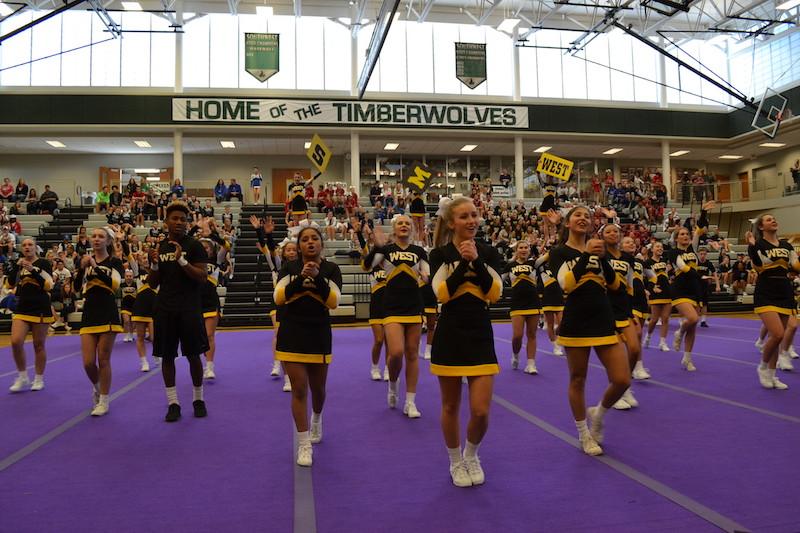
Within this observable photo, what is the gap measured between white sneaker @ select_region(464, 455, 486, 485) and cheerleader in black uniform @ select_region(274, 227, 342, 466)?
126 centimetres

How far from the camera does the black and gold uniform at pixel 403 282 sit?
5.89 m

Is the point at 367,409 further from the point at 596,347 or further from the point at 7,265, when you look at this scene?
the point at 7,265

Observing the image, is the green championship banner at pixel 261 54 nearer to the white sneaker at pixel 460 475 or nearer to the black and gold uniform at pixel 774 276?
the black and gold uniform at pixel 774 276

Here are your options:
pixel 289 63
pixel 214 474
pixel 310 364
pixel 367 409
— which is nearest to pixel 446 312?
pixel 310 364

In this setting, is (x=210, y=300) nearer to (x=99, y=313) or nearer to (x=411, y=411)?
(x=99, y=313)

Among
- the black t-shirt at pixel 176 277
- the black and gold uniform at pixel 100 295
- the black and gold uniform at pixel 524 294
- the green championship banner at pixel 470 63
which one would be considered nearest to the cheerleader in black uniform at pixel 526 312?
the black and gold uniform at pixel 524 294

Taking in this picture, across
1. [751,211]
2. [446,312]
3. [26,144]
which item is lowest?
[446,312]

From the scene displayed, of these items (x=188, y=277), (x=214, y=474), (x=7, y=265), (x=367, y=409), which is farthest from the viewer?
(x=7, y=265)

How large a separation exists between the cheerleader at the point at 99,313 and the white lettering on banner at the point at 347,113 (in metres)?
19.6

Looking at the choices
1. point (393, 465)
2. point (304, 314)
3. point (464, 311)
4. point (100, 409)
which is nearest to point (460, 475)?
point (393, 465)

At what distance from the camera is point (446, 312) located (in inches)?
152

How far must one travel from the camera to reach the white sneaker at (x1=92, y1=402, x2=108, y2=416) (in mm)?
6062

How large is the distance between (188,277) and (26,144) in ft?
87.7

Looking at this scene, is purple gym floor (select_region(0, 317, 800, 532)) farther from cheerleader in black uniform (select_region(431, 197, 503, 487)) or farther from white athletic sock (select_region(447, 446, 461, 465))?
cheerleader in black uniform (select_region(431, 197, 503, 487))
